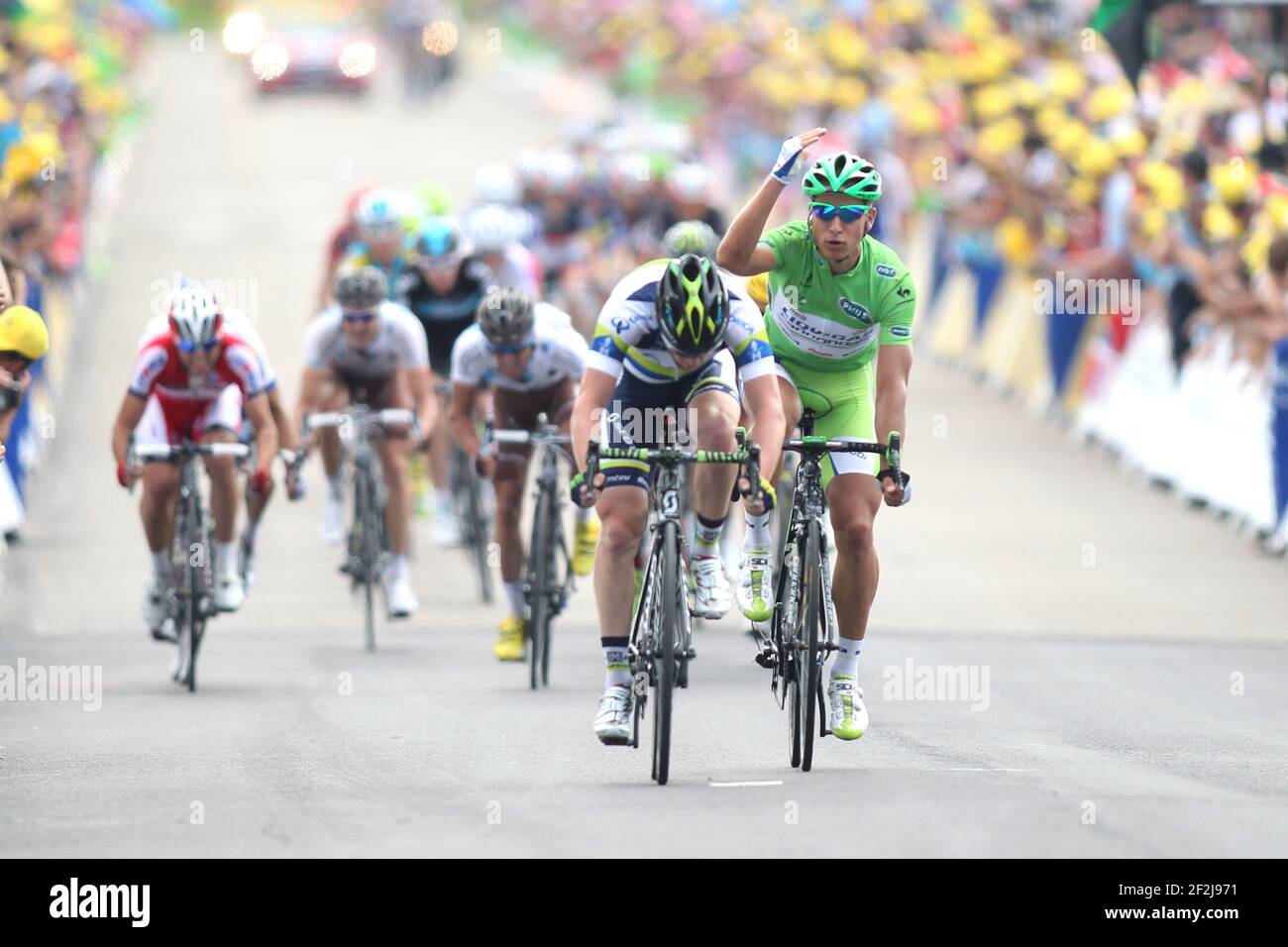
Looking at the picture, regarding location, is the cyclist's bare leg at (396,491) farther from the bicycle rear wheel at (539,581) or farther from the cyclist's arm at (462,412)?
the bicycle rear wheel at (539,581)

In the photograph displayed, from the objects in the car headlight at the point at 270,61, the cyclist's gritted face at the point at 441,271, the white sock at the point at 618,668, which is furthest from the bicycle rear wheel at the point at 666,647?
the car headlight at the point at 270,61

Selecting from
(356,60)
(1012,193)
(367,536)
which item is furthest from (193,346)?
(356,60)

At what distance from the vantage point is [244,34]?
2484 inches

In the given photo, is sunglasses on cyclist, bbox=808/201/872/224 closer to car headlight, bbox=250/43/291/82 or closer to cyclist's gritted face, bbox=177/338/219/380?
Answer: cyclist's gritted face, bbox=177/338/219/380

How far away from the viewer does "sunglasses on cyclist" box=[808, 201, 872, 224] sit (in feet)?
30.8

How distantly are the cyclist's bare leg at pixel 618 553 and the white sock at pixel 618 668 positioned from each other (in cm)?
8

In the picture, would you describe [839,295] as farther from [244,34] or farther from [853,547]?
[244,34]

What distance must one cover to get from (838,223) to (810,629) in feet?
4.83

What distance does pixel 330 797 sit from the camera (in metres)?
8.84

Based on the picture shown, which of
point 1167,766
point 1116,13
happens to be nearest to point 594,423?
point 1167,766

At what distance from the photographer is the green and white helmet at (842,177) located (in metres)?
9.29
